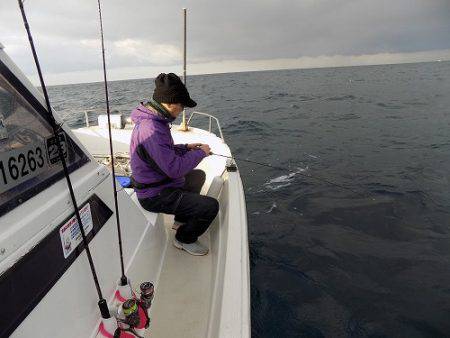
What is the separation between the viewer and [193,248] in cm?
354

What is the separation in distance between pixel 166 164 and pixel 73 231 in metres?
1.26

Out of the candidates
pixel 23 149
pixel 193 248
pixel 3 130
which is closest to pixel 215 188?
pixel 193 248

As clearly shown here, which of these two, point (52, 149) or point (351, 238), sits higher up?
point (52, 149)

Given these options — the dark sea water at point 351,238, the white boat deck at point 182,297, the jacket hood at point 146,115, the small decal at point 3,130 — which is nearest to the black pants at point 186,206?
the white boat deck at point 182,297

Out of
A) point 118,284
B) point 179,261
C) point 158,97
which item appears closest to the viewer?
point 118,284

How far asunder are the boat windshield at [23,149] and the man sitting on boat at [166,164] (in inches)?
45.4

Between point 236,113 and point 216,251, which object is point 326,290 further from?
point 236,113

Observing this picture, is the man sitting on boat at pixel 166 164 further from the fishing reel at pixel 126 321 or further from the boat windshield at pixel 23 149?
the fishing reel at pixel 126 321

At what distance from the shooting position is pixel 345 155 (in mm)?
10234

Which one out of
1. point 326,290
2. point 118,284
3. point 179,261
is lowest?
point 326,290

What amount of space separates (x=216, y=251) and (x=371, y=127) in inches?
526

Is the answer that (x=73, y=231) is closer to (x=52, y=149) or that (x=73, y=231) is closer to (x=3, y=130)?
(x=52, y=149)

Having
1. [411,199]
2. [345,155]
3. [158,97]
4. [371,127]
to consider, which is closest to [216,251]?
[158,97]

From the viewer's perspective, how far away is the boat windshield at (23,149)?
1.45 m
